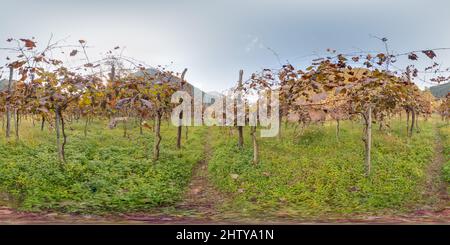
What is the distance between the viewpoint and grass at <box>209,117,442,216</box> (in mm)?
12578

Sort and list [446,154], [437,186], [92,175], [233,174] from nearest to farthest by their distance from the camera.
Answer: [92,175] → [437,186] → [233,174] → [446,154]

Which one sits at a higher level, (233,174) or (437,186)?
(233,174)

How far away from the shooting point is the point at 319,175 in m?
15.6

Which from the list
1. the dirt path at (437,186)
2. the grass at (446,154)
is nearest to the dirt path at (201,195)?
the dirt path at (437,186)

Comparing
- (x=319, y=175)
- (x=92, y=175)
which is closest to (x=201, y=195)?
(x=92, y=175)

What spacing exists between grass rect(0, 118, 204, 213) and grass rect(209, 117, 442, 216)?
84.0 inches

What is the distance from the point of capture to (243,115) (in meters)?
20.4

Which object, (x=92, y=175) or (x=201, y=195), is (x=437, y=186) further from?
(x=92, y=175)

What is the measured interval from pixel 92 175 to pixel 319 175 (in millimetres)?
8649

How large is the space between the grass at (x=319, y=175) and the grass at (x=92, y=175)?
2.13m

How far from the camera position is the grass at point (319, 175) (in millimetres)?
12578
